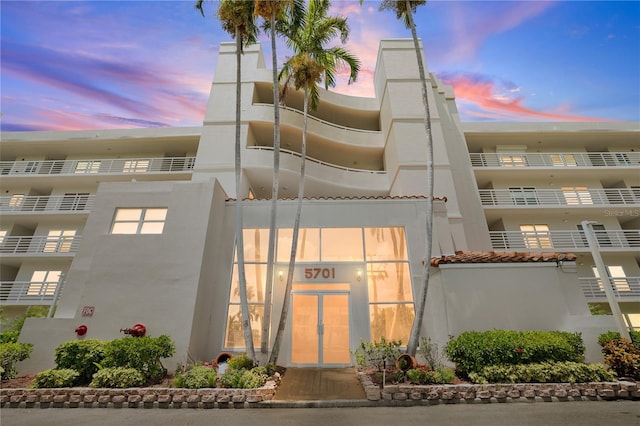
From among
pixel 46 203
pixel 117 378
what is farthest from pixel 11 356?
pixel 46 203

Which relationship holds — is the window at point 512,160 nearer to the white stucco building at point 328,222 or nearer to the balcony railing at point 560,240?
the white stucco building at point 328,222

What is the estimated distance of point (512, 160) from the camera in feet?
69.1

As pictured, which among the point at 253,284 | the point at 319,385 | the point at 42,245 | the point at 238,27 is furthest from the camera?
the point at 42,245

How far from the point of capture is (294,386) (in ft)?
25.2

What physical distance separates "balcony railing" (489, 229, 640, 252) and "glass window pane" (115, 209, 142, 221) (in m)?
19.5

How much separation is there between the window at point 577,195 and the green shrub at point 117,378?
85.9 feet

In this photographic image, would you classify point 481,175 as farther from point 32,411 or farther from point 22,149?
point 22,149

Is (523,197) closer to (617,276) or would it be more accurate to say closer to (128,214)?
(617,276)

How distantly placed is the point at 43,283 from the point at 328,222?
61.9 feet

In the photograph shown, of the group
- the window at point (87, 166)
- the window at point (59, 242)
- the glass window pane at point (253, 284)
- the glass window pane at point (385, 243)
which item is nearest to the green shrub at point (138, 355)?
the glass window pane at point (253, 284)

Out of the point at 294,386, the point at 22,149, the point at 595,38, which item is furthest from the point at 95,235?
the point at 595,38

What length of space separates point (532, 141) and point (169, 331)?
87.2ft

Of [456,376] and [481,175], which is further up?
[481,175]

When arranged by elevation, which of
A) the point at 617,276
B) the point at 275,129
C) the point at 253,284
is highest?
the point at 275,129
